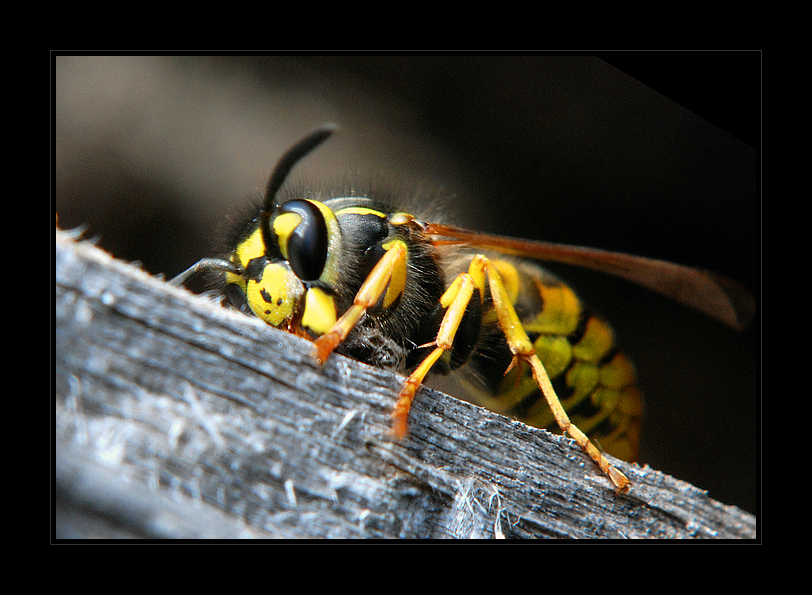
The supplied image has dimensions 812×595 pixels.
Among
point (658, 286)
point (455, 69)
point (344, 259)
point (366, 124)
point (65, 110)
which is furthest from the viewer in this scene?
point (366, 124)

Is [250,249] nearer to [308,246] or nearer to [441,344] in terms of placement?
[308,246]

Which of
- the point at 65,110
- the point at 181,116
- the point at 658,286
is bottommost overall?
the point at 658,286

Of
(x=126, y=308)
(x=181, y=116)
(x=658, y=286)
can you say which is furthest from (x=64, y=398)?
(x=658, y=286)

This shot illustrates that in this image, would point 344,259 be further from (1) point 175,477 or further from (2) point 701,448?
(2) point 701,448

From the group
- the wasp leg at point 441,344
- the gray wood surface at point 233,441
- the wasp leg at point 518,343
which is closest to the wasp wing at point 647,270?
the wasp leg at point 518,343

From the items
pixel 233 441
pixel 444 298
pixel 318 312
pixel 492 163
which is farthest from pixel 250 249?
Answer: pixel 492 163

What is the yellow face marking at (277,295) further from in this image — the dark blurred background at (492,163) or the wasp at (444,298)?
the dark blurred background at (492,163)

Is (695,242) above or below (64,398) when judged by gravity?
above
